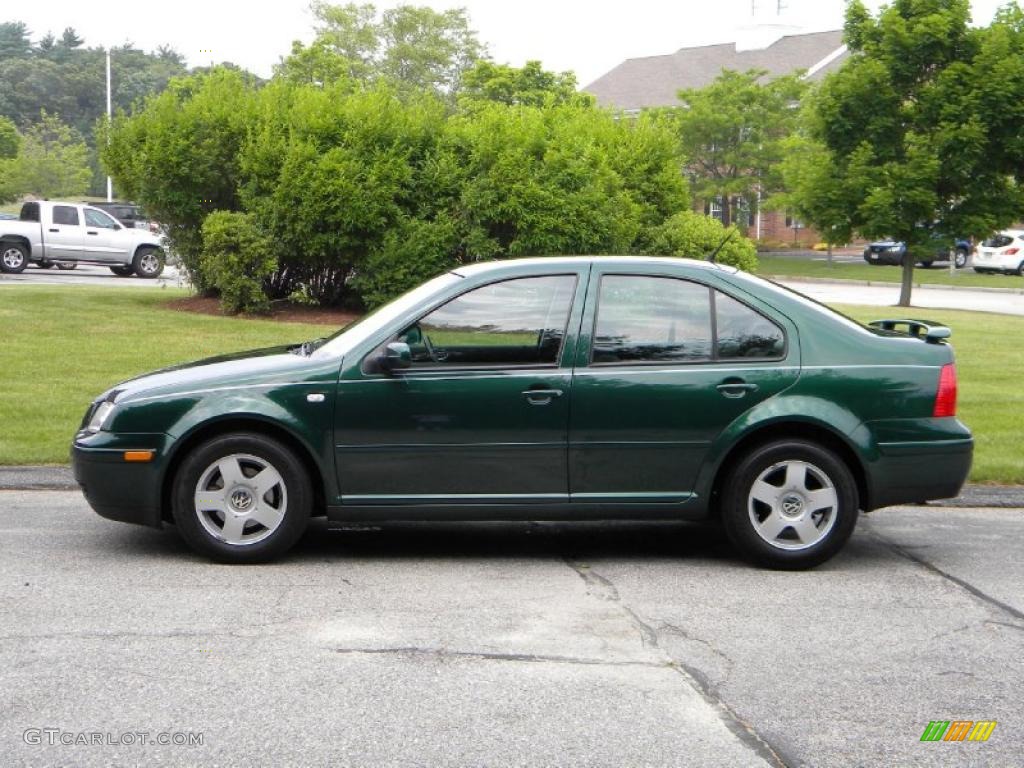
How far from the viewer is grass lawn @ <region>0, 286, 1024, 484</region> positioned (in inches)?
397

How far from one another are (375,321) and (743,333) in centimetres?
196

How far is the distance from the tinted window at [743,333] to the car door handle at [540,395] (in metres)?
0.90

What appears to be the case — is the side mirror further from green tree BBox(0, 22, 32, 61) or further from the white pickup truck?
green tree BBox(0, 22, 32, 61)

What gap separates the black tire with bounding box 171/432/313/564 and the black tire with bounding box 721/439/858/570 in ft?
7.18

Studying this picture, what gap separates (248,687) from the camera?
4.91 meters

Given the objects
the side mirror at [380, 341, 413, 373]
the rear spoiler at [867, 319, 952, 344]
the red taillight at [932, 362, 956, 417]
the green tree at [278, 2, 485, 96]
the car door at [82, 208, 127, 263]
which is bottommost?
the red taillight at [932, 362, 956, 417]

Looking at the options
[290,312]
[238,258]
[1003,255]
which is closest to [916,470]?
[238,258]

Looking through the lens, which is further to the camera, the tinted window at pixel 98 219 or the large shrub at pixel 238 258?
the tinted window at pixel 98 219

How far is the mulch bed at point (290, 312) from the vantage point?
59.5 ft

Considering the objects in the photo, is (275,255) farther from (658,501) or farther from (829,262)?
(829,262)

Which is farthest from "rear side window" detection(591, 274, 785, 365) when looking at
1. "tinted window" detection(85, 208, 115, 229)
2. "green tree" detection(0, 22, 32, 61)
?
"green tree" detection(0, 22, 32, 61)

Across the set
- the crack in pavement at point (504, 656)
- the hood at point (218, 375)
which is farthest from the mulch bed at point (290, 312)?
the crack in pavement at point (504, 656)

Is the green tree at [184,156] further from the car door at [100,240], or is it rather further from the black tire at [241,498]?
the car door at [100,240]

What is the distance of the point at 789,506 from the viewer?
689 cm
